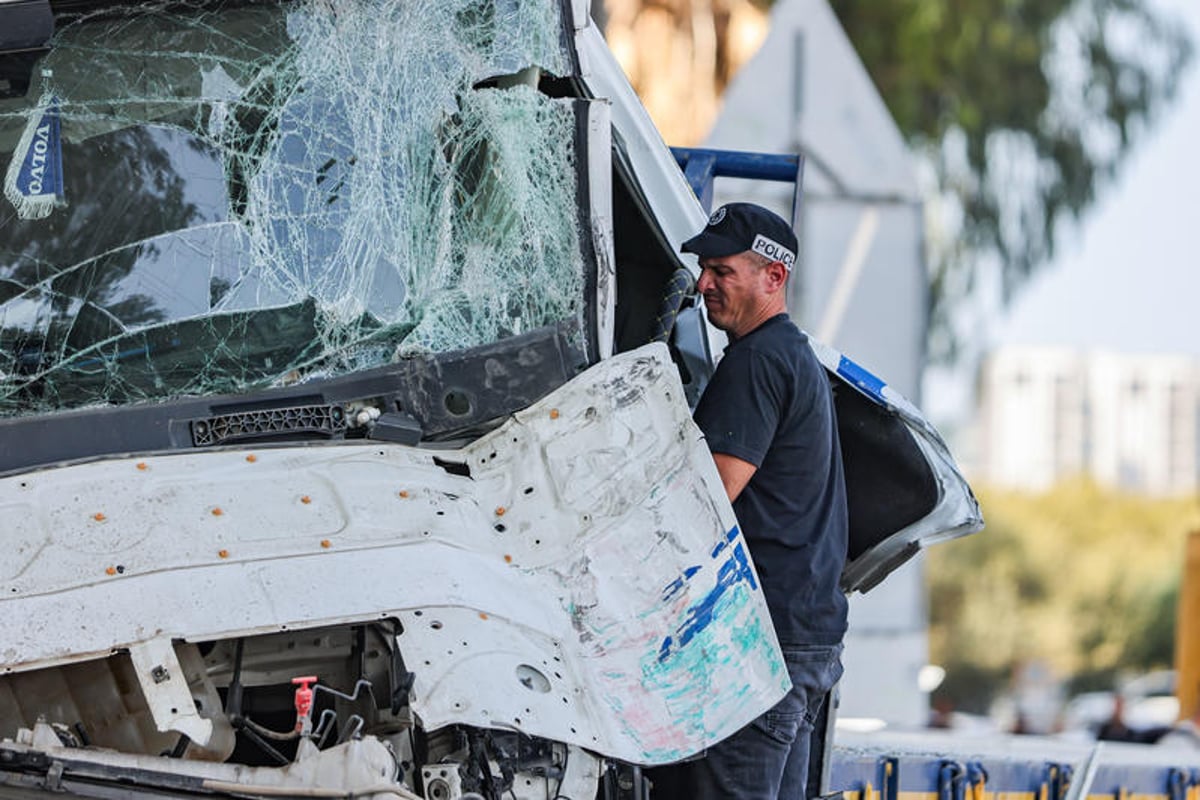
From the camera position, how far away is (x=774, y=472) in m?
4.56

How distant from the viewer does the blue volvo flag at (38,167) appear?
445 centimetres

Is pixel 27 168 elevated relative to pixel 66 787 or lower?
elevated

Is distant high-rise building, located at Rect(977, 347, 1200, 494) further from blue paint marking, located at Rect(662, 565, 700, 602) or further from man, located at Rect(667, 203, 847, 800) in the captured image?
blue paint marking, located at Rect(662, 565, 700, 602)

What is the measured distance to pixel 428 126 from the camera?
4605 millimetres

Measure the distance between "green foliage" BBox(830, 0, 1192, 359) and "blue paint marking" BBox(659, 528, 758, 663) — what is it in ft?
56.4

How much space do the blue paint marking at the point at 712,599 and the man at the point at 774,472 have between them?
6.6 inches

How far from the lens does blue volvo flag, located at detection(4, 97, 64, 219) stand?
14.6ft

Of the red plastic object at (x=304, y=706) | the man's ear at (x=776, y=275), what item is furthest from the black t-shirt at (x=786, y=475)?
the red plastic object at (x=304, y=706)

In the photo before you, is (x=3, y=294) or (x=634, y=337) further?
(x=634, y=337)

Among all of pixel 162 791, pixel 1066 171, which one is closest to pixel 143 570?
pixel 162 791

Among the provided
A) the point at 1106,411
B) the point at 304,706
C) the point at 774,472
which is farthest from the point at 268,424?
the point at 1106,411

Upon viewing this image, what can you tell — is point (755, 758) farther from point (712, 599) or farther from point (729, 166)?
point (729, 166)

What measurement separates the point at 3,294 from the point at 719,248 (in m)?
1.69

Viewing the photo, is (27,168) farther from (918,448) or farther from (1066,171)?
(1066,171)
